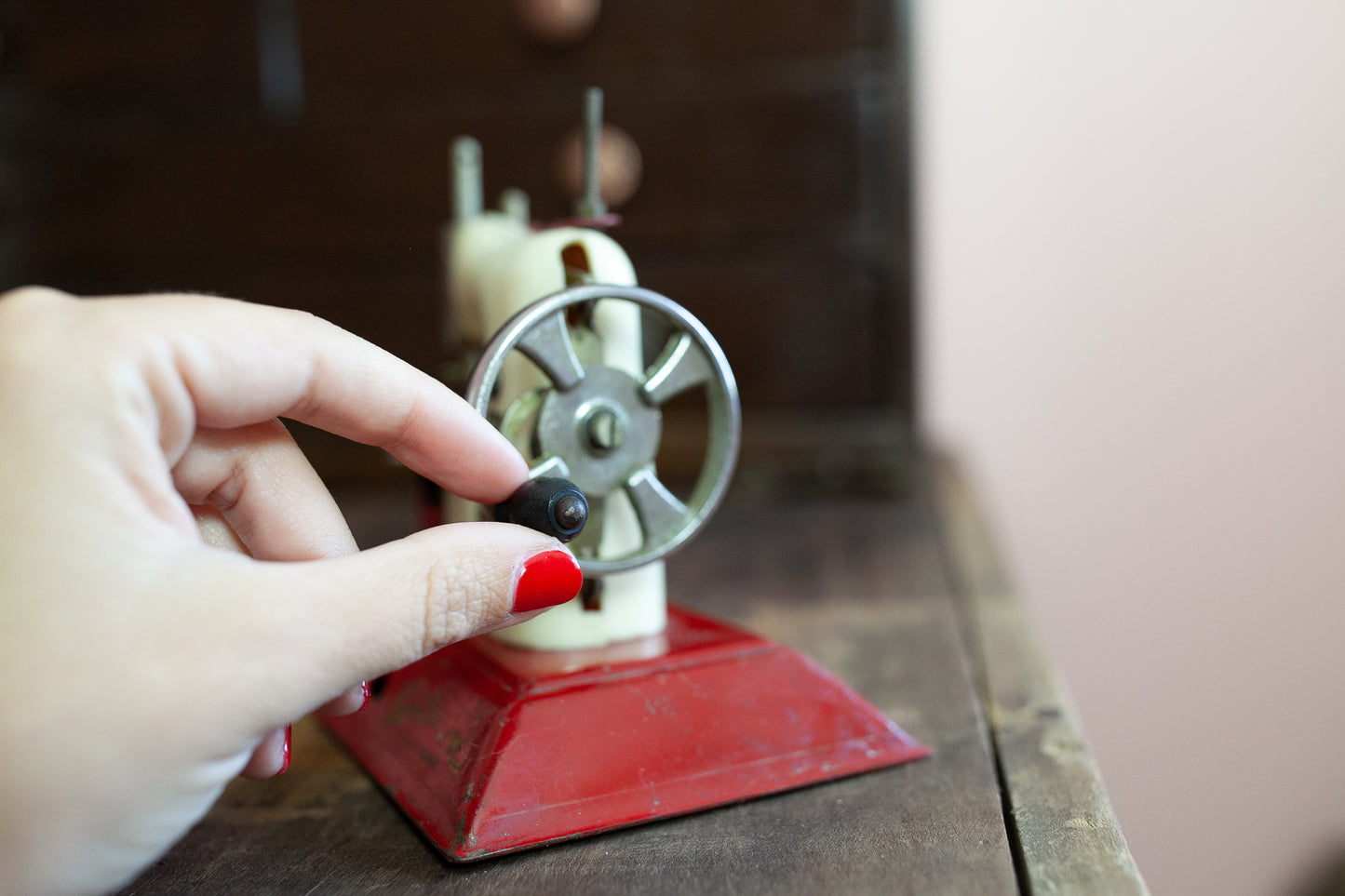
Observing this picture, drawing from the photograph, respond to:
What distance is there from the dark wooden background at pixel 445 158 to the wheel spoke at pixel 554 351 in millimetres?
799

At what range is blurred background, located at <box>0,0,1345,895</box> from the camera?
1.37 metres

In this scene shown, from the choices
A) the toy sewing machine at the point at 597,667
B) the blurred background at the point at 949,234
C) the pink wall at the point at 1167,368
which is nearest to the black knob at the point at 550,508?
the toy sewing machine at the point at 597,667

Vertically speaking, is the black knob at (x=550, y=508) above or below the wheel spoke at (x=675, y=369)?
below

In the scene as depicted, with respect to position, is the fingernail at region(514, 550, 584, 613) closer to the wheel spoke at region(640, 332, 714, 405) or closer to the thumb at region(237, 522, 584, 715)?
the thumb at region(237, 522, 584, 715)

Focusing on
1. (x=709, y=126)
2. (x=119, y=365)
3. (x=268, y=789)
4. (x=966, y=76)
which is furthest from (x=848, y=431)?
(x=119, y=365)

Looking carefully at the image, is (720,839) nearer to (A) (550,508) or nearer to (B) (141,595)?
(A) (550,508)

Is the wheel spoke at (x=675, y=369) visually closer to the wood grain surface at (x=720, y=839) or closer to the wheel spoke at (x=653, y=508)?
the wheel spoke at (x=653, y=508)

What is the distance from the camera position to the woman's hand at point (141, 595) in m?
0.37

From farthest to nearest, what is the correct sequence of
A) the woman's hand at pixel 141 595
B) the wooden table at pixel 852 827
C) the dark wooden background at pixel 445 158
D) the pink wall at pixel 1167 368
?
the pink wall at pixel 1167 368 < the dark wooden background at pixel 445 158 < the wooden table at pixel 852 827 < the woman's hand at pixel 141 595

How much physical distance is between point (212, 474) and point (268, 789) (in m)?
0.22

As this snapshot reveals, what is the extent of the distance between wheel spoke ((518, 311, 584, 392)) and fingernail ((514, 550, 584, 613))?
4.2 inches

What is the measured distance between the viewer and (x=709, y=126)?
136 centimetres

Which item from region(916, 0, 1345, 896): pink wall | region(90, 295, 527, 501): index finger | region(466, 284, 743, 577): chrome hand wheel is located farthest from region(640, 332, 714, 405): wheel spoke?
region(916, 0, 1345, 896): pink wall

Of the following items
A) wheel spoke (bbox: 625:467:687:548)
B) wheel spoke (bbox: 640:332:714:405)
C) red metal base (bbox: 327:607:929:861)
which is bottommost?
red metal base (bbox: 327:607:929:861)
